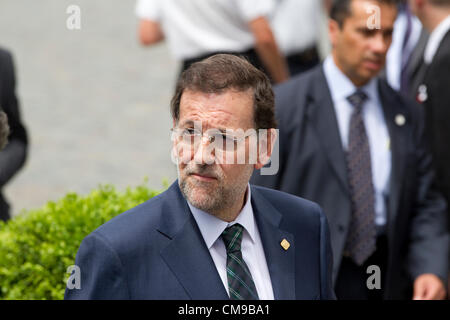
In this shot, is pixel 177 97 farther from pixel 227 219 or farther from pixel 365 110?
pixel 365 110

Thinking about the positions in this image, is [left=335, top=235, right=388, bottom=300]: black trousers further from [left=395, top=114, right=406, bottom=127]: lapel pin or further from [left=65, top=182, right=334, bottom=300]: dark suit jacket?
[left=65, top=182, right=334, bottom=300]: dark suit jacket

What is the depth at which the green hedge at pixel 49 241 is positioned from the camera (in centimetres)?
398

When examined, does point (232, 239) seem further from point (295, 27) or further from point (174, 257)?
point (295, 27)

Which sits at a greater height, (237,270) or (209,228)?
(209,228)

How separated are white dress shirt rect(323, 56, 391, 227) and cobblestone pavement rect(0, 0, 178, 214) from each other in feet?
9.45

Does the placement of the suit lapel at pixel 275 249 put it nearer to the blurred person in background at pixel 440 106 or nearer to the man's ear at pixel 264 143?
the man's ear at pixel 264 143

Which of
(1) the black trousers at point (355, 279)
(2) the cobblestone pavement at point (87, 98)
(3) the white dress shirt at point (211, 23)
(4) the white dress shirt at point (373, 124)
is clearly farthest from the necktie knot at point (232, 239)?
(2) the cobblestone pavement at point (87, 98)

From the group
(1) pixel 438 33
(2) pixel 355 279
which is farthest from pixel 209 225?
(1) pixel 438 33

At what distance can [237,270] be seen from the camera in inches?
114

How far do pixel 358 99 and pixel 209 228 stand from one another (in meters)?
2.05

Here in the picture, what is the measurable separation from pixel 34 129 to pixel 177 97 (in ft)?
23.2

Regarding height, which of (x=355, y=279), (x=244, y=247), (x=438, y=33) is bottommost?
(x=355, y=279)

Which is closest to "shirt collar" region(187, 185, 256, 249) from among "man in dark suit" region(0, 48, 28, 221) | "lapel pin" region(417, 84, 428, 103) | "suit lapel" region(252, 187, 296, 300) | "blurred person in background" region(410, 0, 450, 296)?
"suit lapel" region(252, 187, 296, 300)

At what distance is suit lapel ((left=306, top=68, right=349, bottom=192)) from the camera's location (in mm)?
4527
